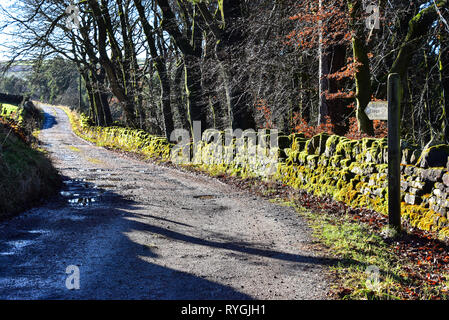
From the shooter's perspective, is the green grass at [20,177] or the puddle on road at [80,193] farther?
the puddle on road at [80,193]

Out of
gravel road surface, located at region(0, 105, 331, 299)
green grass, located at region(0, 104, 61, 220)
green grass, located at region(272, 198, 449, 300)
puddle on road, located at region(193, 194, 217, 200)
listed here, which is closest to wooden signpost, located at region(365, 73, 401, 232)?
green grass, located at region(272, 198, 449, 300)

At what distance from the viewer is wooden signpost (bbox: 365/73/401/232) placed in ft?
17.8

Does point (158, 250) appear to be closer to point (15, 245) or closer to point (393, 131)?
point (15, 245)

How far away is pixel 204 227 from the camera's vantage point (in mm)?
6238

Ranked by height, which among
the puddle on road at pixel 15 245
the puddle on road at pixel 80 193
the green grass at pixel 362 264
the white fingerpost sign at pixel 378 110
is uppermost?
the white fingerpost sign at pixel 378 110

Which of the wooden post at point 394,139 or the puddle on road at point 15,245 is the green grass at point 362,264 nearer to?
the wooden post at point 394,139

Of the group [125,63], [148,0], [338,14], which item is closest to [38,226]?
[338,14]

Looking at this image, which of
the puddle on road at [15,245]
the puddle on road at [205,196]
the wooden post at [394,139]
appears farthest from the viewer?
the puddle on road at [205,196]

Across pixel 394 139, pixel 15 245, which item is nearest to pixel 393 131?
pixel 394 139

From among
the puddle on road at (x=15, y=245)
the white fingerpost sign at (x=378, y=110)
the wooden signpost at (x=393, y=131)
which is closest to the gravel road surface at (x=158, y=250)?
the puddle on road at (x=15, y=245)

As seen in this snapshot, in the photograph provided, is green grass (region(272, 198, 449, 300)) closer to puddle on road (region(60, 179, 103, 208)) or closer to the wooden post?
the wooden post

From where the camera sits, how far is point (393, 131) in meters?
5.46

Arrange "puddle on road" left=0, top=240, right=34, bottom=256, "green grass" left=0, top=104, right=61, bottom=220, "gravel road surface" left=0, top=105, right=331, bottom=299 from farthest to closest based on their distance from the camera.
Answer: "green grass" left=0, top=104, right=61, bottom=220, "puddle on road" left=0, top=240, right=34, bottom=256, "gravel road surface" left=0, top=105, right=331, bottom=299

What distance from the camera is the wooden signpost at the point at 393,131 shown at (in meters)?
5.43
